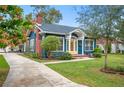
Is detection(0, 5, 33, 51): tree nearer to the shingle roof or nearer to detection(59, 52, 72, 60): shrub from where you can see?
detection(59, 52, 72, 60): shrub

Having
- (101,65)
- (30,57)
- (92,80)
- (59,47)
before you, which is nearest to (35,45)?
(30,57)

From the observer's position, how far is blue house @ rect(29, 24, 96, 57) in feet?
47.4

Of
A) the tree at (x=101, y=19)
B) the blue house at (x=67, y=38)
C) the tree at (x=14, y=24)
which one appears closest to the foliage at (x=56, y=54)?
the blue house at (x=67, y=38)

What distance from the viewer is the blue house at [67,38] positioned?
1444 centimetres

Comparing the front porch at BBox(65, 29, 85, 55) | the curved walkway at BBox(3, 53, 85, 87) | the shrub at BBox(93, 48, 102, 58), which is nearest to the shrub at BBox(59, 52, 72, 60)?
the shrub at BBox(93, 48, 102, 58)

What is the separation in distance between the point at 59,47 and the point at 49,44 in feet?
2.43

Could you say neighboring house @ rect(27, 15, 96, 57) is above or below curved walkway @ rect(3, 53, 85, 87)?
above

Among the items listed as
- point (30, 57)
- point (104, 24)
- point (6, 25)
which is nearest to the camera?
point (6, 25)

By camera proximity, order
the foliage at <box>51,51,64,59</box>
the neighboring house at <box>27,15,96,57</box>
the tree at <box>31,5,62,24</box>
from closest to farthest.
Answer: the tree at <box>31,5,62,24</box> → the neighboring house at <box>27,15,96,57</box> → the foliage at <box>51,51,64,59</box>

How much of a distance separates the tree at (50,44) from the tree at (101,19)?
4.22m

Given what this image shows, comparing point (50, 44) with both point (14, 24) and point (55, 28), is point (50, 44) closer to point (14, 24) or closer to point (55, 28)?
point (55, 28)

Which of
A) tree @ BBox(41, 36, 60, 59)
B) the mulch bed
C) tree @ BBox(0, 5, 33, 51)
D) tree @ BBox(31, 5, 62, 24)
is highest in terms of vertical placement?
tree @ BBox(31, 5, 62, 24)
